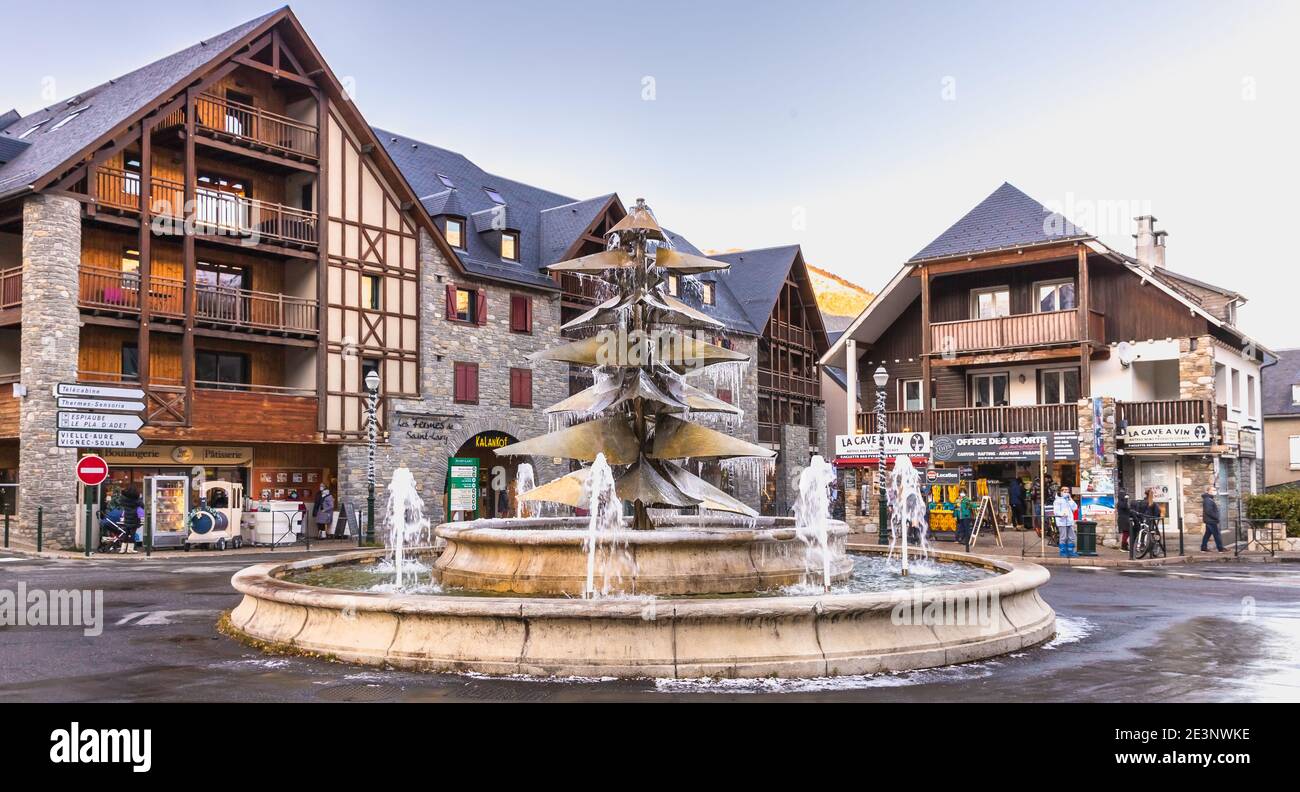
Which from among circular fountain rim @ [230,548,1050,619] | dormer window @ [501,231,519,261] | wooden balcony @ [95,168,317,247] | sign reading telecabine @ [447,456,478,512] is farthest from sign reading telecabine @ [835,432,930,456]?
circular fountain rim @ [230,548,1050,619]

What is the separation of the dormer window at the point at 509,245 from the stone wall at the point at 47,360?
628 inches

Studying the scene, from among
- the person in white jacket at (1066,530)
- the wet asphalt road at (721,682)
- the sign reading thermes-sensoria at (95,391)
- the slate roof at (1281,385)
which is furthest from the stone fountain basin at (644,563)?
the slate roof at (1281,385)

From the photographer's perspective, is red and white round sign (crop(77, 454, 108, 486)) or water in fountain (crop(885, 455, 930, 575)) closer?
red and white round sign (crop(77, 454, 108, 486))

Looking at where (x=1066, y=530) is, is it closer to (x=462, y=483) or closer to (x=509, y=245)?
(x=462, y=483)

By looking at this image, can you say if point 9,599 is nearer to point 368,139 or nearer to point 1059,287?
point 368,139

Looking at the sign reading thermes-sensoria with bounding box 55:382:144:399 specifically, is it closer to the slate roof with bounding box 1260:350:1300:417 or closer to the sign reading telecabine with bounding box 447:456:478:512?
the sign reading telecabine with bounding box 447:456:478:512

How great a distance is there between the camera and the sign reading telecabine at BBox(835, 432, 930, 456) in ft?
111

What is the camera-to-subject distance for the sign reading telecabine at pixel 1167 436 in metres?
30.4

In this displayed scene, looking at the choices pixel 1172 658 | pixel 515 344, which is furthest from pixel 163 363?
pixel 1172 658

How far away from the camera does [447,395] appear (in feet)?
120

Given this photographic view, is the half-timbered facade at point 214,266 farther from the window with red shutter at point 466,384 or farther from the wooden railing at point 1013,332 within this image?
the wooden railing at point 1013,332

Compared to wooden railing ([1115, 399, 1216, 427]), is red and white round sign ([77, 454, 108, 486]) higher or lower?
lower

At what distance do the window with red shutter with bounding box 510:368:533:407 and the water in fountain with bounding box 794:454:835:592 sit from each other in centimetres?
2649

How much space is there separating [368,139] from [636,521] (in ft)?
82.0
